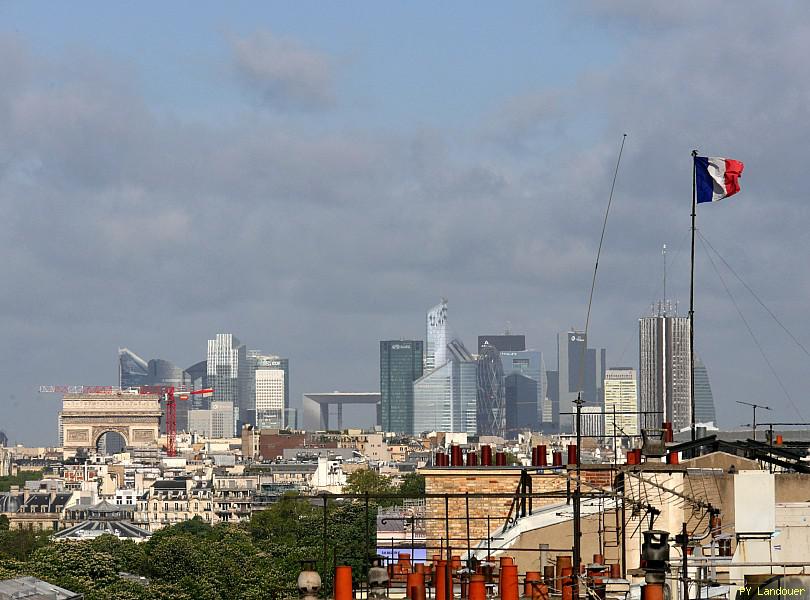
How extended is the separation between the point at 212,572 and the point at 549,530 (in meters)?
77.0

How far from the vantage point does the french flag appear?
46844 millimetres

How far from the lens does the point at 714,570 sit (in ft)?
68.6

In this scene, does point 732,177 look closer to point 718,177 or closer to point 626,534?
point 718,177

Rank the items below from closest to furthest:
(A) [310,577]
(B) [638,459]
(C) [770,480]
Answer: (A) [310,577], (C) [770,480], (B) [638,459]

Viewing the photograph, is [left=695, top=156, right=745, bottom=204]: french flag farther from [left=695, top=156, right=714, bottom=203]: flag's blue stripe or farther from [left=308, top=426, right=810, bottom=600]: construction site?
[left=308, top=426, right=810, bottom=600]: construction site

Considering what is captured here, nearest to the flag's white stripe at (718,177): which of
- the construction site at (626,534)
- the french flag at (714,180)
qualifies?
the french flag at (714,180)

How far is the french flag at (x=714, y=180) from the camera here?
154ft

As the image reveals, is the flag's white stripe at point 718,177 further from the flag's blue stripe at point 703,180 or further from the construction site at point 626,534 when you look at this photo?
the construction site at point 626,534

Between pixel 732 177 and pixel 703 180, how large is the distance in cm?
76

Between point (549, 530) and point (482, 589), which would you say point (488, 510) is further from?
point (482, 589)

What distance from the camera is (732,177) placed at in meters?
47.1

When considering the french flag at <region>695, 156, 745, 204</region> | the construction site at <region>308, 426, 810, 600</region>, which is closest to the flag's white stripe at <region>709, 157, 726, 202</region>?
the french flag at <region>695, 156, 745, 204</region>

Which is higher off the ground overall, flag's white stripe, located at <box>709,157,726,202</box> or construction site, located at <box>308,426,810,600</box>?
flag's white stripe, located at <box>709,157,726,202</box>

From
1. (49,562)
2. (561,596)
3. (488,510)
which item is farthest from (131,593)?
(561,596)
